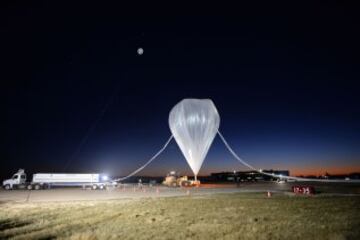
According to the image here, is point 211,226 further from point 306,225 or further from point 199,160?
point 199,160

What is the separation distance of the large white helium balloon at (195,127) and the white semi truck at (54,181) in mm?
28887

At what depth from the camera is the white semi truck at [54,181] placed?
54.1 metres

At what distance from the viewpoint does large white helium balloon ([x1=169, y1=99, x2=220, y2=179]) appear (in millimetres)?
30266

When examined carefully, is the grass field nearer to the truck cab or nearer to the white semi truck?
the white semi truck

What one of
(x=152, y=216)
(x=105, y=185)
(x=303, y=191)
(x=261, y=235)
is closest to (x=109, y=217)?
(x=152, y=216)

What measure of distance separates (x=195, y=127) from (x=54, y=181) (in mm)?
36544

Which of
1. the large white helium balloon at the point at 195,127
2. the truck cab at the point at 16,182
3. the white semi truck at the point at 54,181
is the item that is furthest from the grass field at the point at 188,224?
the truck cab at the point at 16,182

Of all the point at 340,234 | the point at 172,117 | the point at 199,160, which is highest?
the point at 172,117

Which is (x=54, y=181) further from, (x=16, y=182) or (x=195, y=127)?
(x=195, y=127)

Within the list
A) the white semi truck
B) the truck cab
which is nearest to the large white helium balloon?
the white semi truck

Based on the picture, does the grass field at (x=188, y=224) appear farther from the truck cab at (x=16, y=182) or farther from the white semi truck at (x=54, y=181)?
the truck cab at (x=16, y=182)

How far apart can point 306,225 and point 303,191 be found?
2154 centimetres

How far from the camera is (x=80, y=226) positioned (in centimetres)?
Result: 1520

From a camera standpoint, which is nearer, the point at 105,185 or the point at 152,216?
the point at 152,216
